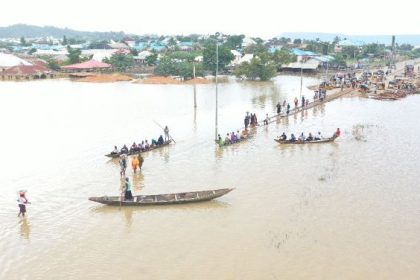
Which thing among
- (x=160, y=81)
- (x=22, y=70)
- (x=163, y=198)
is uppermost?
(x=22, y=70)

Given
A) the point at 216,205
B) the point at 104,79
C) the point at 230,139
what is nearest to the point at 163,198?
the point at 216,205

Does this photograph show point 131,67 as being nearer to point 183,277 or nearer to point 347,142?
point 347,142

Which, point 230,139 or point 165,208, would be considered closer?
point 165,208

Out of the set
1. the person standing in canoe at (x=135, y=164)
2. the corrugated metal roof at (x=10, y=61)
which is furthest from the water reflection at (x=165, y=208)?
the corrugated metal roof at (x=10, y=61)

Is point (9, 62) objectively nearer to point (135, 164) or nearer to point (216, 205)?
point (135, 164)

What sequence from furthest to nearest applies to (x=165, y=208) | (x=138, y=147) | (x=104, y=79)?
(x=104, y=79)
(x=138, y=147)
(x=165, y=208)

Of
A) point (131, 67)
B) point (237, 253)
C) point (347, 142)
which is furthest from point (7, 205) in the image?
point (131, 67)

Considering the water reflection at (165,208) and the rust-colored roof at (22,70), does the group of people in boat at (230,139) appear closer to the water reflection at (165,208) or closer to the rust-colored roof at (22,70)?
the water reflection at (165,208)
